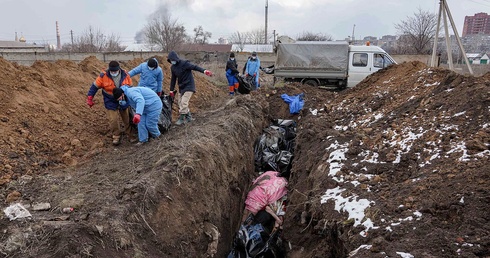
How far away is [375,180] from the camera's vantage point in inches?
149

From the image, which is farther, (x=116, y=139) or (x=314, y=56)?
(x=314, y=56)

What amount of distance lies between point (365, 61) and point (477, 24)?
87.2 m

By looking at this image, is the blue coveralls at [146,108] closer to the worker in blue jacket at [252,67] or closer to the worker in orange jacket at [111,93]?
the worker in orange jacket at [111,93]

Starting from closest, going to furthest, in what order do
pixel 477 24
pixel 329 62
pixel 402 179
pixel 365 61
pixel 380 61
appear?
pixel 402 179 < pixel 380 61 < pixel 365 61 < pixel 329 62 < pixel 477 24

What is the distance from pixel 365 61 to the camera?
13094 millimetres

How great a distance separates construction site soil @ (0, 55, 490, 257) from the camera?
2869mm

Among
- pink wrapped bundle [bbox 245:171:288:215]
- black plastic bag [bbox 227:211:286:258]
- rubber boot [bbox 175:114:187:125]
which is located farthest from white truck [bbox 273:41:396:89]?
black plastic bag [bbox 227:211:286:258]

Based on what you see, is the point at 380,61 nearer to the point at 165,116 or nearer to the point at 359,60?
the point at 359,60

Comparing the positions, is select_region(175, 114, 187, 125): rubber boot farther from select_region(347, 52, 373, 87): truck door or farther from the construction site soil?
select_region(347, 52, 373, 87): truck door

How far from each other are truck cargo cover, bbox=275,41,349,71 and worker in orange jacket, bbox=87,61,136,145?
28.1 feet

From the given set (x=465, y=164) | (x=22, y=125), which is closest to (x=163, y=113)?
(x=22, y=125)

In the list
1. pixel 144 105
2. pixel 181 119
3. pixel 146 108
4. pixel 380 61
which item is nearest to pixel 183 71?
pixel 181 119

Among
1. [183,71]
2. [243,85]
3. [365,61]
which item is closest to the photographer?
[183,71]

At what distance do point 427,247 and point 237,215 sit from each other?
364cm
